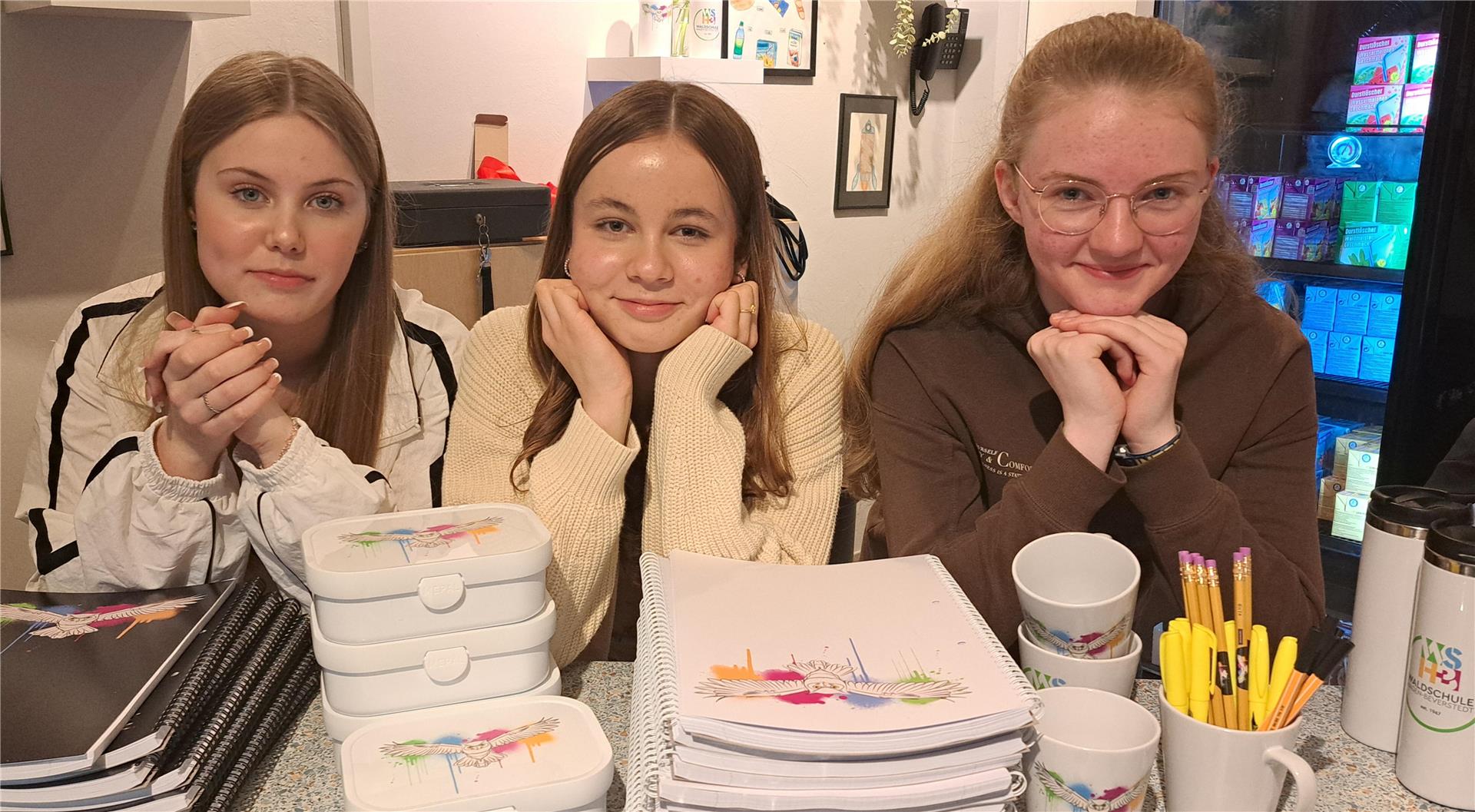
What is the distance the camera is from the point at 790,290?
3449 mm

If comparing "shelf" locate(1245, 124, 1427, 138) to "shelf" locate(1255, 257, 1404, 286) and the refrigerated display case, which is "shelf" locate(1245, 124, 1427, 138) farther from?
"shelf" locate(1255, 257, 1404, 286)

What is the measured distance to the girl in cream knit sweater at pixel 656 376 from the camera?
116 cm

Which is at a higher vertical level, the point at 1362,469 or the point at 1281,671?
the point at 1281,671

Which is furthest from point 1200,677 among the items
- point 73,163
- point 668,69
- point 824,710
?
point 668,69

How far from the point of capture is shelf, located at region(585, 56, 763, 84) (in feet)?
8.96

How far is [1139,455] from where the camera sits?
105 cm

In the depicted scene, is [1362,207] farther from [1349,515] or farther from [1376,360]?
[1349,515]

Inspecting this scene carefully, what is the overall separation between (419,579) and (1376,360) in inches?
107

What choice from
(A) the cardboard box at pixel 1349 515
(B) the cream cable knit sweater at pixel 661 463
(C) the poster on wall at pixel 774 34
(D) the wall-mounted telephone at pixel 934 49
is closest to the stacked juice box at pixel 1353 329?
(A) the cardboard box at pixel 1349 515

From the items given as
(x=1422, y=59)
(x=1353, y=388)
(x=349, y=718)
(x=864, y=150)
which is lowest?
(x=1353, y=388)

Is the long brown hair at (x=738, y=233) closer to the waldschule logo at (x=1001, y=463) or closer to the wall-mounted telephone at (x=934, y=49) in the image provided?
the waldschule logo at (x=1001, y=463)

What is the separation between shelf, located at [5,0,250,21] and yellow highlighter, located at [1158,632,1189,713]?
174 cm

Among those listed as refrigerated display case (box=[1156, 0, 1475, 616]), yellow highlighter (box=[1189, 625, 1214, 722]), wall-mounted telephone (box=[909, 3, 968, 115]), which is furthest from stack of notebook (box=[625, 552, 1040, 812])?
wall-mounted telephone (box=[909, 3, 968, 115])

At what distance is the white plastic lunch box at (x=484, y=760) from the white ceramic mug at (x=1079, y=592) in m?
0.34
